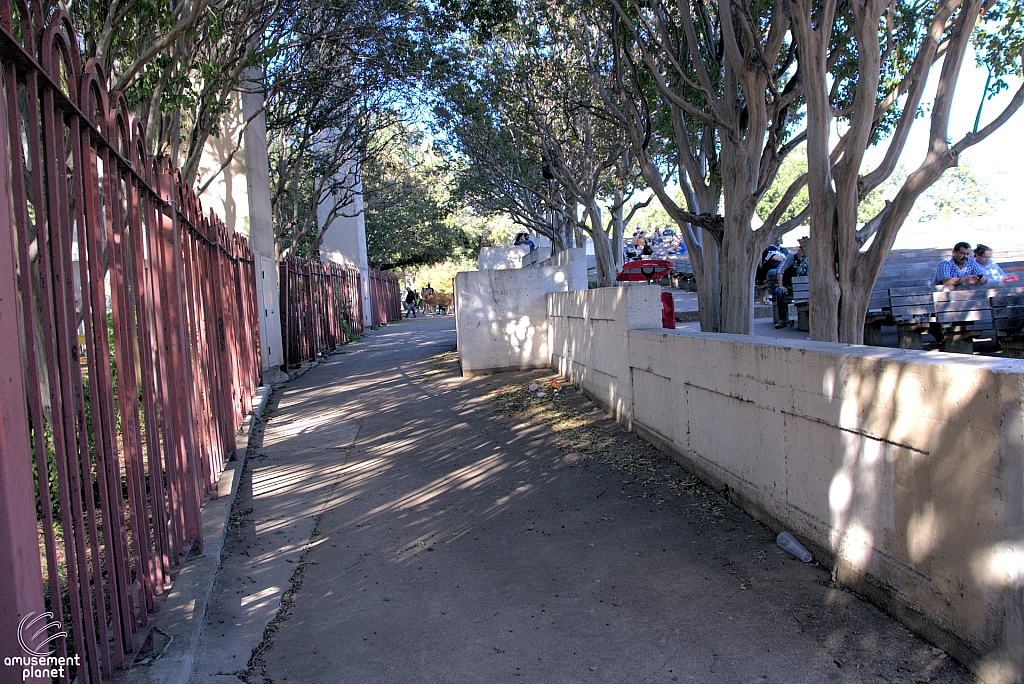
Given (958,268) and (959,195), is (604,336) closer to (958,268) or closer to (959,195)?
(958,268)

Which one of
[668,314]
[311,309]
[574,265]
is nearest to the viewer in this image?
[668,314]

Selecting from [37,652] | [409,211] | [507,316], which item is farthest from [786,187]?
[37,652]

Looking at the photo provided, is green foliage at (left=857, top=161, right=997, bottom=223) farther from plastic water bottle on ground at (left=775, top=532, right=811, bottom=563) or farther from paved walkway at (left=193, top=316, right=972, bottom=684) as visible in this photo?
plastic water bottle on ground at (left=775, top=532, right=811, bottom=563)

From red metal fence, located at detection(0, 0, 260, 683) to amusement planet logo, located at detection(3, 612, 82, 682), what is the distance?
0.02 m

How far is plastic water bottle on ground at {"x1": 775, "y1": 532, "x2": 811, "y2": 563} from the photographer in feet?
14.5

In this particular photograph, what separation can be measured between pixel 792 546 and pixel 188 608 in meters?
3.33

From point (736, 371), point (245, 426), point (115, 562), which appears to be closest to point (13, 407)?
point (115, 562)

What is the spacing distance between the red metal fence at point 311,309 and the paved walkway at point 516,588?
29.9 ft

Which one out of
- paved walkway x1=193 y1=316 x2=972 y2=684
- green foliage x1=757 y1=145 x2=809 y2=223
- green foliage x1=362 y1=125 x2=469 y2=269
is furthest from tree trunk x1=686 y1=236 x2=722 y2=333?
green foliage x1=757 y1=145 x2=809 y2=223

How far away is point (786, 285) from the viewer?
50.1 ft

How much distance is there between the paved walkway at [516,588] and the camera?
11.5 ft

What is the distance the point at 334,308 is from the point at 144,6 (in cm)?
1570

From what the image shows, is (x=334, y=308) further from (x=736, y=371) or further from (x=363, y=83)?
(x=736, y=371)

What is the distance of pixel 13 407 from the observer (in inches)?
87.3
